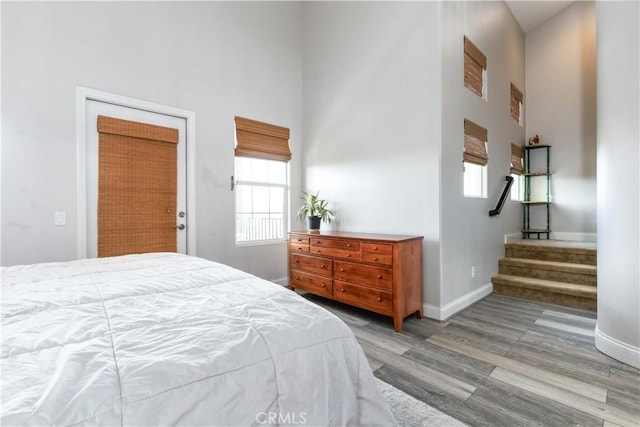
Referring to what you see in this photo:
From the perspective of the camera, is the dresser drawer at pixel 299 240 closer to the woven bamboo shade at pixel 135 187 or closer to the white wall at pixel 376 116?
the white wall at pixel 376 116

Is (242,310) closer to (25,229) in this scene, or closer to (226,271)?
(226,271)

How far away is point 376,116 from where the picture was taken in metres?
3.36

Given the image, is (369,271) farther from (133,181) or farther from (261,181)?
(133,181)

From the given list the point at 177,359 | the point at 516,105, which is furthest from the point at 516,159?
the point at 177,359

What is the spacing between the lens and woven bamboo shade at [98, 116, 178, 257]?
274 cm

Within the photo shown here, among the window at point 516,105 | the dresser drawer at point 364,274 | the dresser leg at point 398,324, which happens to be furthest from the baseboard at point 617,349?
the window at point 516,105

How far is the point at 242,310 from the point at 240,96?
3204 mm

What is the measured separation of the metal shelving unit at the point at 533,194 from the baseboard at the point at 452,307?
2.32m

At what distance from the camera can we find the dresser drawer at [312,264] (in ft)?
10.5

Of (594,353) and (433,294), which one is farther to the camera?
(433,294)

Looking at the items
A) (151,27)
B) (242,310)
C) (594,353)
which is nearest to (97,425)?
(242,310)

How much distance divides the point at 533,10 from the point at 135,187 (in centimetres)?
609

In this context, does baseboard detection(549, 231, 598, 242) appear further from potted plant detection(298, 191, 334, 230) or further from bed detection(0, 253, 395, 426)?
bed detection(0, 253, 395, 426)

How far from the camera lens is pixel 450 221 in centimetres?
301
